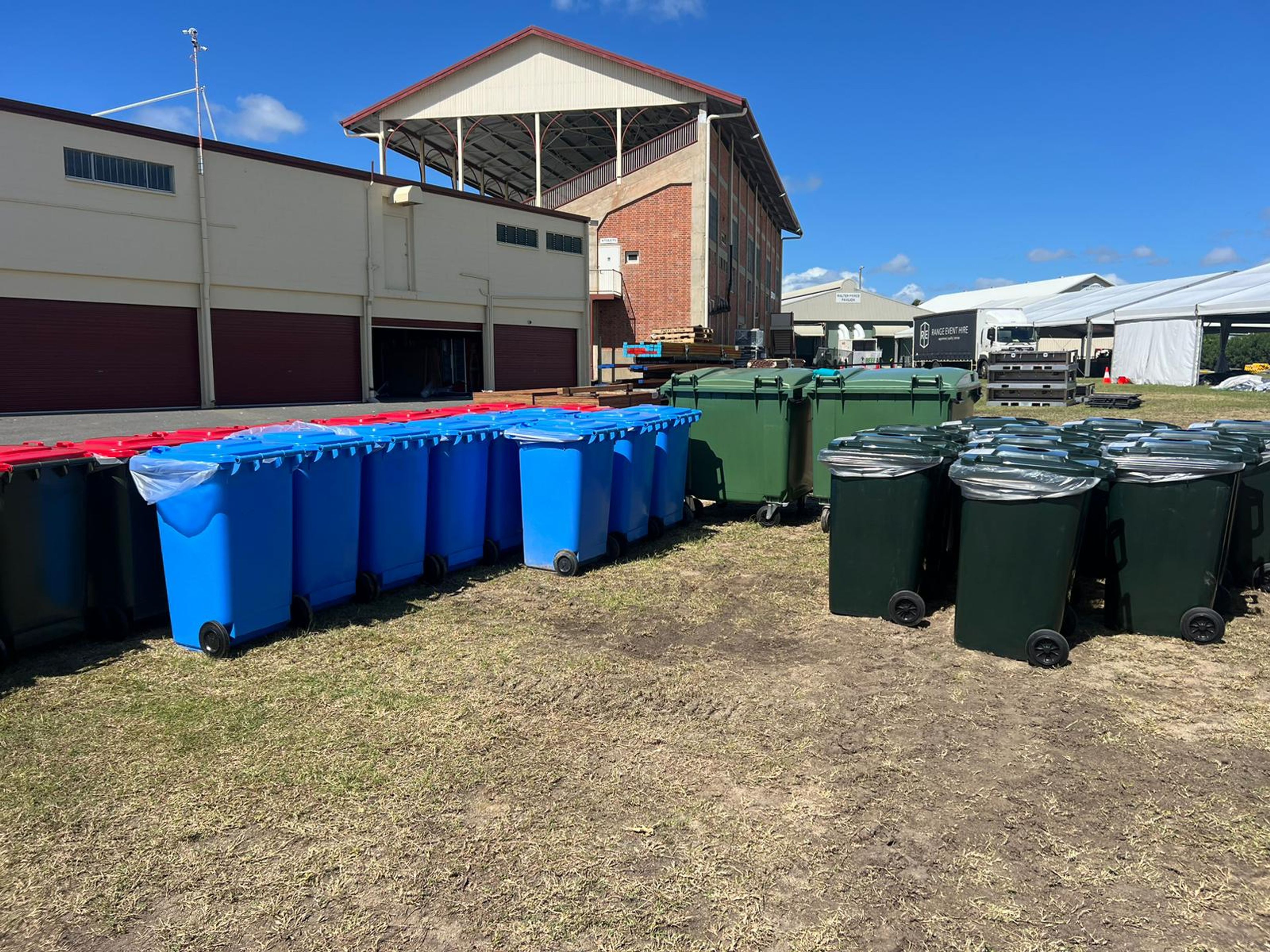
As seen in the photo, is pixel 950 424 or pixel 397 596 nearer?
pixel 397 596

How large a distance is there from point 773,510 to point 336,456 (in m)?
4.75

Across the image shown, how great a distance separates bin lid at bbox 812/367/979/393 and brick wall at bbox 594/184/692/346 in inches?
939

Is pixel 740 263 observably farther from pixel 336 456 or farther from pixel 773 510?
pixel 336 456

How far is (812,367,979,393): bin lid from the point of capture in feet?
29.9

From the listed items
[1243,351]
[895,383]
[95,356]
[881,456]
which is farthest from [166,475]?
[1243,351]

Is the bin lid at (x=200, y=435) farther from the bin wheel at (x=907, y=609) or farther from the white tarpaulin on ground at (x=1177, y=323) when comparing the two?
the white tarpaulin on ground at (x=1177, y=323)

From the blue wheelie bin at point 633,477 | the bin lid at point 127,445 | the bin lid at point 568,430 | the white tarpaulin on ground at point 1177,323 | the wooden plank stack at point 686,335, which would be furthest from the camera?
the white tarpaulin on ground at point 1177,323

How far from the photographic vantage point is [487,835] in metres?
3.21

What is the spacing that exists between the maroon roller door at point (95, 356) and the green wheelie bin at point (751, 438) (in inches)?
615

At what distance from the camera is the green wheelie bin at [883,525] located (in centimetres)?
569

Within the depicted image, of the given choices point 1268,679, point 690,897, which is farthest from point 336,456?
point 1268,679

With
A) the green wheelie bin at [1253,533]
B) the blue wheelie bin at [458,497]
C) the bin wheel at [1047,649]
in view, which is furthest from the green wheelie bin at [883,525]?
the blue wheelie bin at [458,497]

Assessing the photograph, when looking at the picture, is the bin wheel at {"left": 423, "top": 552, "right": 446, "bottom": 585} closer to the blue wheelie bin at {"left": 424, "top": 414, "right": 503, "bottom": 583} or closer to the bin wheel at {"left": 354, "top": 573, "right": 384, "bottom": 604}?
the blue wheelie bin at {"left": 424, "top": 414, "right": 503, "bottom": 583}

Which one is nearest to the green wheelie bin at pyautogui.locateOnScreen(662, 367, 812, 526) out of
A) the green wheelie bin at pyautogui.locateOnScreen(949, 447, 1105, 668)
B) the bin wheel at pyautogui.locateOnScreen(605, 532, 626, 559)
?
the bin wheel at pyautogui.locateOnScreen(605, 532, 626, 559)
